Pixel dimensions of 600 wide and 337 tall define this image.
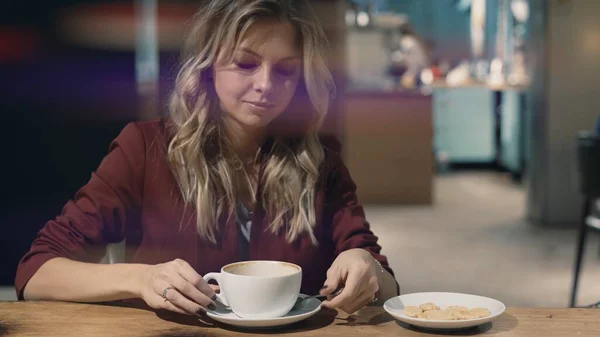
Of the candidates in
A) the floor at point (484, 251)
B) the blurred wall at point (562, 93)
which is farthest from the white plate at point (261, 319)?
the blurred wall at point (562, 93)

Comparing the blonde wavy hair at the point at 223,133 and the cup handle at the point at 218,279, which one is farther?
the blonde wavy hair at the point at 223,133

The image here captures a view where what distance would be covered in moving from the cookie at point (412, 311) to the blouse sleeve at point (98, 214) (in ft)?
1.95

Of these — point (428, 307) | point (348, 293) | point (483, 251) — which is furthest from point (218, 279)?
point (483, 251)

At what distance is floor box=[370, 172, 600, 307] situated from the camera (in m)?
3.97

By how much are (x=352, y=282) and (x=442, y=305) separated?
0.44 ft

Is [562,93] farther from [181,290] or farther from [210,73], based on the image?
[181,290]

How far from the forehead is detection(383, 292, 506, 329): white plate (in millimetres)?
488

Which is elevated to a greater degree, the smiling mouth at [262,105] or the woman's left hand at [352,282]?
the smiling mouth at [262,105]

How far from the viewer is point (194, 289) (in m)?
1.09

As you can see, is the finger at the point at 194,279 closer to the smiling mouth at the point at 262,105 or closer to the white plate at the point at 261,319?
the white plate at the point at 261,319

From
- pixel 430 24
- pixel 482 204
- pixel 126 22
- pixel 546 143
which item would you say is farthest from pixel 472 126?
pixel 126 22

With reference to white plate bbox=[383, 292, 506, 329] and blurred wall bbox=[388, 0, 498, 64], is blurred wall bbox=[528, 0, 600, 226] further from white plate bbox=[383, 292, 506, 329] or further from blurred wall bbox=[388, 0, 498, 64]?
white plate bbox=[383, 292, 506, 329]

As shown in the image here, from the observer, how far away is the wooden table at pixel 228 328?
3.54 feet

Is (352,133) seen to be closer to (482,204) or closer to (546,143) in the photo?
(482,204)
